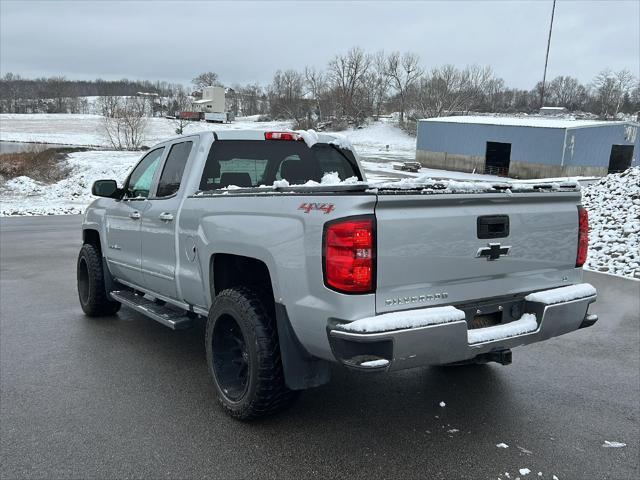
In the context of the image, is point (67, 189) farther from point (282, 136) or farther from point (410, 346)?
point (410, 346)

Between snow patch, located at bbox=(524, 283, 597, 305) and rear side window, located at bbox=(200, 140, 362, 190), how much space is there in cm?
218

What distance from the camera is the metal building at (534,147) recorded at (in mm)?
35469

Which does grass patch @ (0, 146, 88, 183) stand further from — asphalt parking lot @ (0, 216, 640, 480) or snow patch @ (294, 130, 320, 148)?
snow patch @ (294, 130, 320, 148)

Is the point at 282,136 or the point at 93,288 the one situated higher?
the point at 282,136

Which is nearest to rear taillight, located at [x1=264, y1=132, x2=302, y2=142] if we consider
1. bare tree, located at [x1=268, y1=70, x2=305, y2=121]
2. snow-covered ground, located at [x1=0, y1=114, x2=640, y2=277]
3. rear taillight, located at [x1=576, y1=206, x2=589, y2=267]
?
snow-covered ground, located at [x1=0, y1=114, x2=640, y2=277]

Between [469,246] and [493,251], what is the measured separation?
202 mm

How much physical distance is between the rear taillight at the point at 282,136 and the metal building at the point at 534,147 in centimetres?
3409

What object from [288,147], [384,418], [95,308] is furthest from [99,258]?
[384,418]

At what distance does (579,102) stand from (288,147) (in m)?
127

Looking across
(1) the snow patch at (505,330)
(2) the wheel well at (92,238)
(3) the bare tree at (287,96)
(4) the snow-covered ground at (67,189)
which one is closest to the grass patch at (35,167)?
(4) the snow-covered ground at (67,189)

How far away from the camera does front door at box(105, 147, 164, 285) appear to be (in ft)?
16.7

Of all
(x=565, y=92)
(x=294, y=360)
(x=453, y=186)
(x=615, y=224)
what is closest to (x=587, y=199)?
(x=615, y=224)

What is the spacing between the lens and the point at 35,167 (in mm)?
33562

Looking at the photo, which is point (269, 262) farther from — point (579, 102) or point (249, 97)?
point (249, 97)
